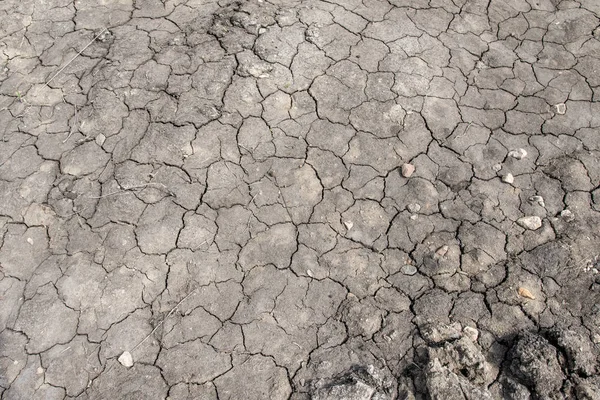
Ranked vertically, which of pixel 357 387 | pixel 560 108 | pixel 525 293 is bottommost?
pixel 357 387

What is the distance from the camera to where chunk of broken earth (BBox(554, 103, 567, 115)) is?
12.0 ft

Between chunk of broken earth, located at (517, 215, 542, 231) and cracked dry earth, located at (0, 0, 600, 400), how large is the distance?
18 mm

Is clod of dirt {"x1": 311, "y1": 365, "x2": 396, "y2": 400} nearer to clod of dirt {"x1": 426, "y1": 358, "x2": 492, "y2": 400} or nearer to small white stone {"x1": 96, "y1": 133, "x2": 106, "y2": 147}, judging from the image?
clod of dirt {"x1": 426, "y1": 358, "x2": 492, "y2": 400}

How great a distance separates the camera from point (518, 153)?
11.3ft

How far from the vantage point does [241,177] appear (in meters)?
3.32

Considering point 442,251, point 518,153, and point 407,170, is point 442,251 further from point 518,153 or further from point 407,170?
point 518,153

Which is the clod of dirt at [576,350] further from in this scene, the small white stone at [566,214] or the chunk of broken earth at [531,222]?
the small white stone at [566,214]

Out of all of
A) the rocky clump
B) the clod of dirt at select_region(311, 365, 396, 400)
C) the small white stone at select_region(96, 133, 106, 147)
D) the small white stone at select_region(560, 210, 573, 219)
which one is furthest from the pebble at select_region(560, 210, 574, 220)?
the small white stone at select_region(96, 133, 106, 147)

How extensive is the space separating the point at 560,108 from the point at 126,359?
3490mm

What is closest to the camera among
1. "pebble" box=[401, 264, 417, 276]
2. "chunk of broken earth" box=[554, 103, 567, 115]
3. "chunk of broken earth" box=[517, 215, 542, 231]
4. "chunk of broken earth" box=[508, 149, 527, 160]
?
"pebble" box=[401, 264, 417, 276]

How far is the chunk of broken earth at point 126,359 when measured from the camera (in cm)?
270

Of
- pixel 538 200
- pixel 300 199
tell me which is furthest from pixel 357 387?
pixel 538 200

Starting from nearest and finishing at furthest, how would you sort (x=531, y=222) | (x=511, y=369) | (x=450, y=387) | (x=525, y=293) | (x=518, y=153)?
(x=450, y=387)
(x=511, y=369)
(x=525, y=293)
(x=531, y=222)
(x=518, y=153)

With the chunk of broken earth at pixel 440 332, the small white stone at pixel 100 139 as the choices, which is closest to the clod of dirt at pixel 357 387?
the chunk of broken earth at pixel 440 332
